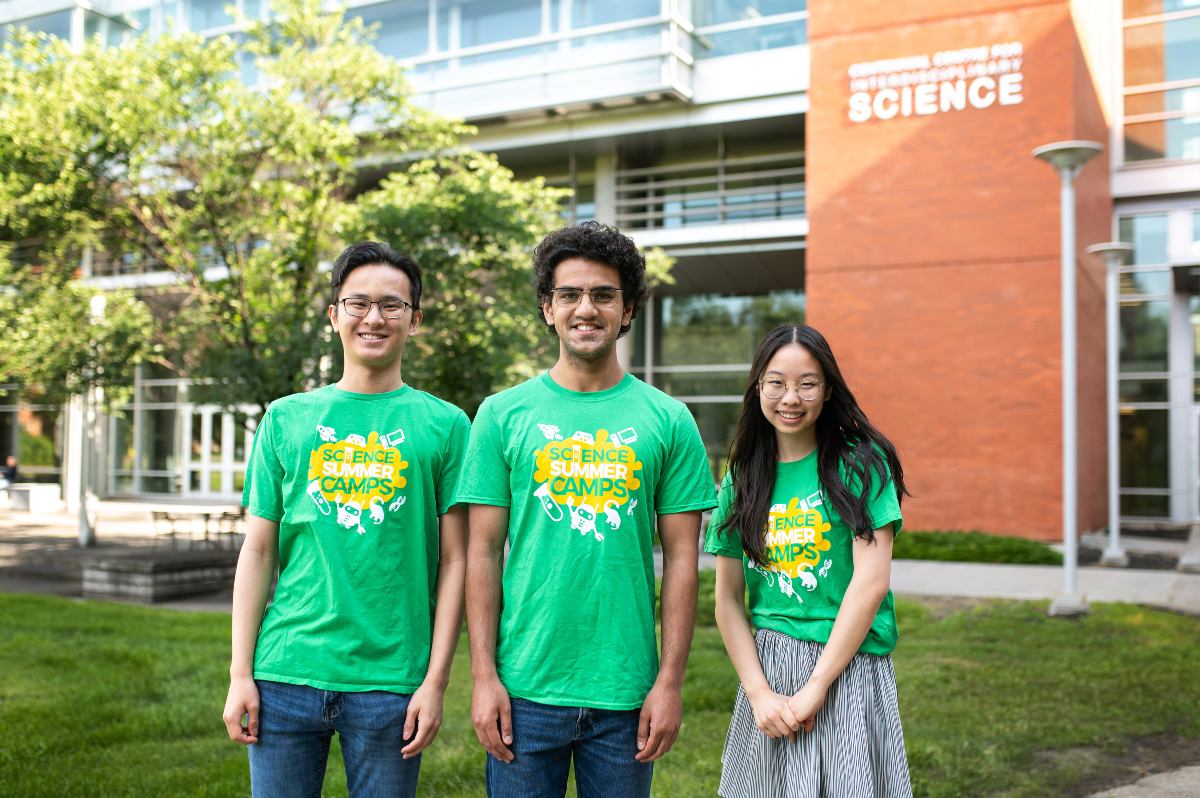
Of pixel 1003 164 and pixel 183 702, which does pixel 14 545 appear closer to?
pixel 183 702

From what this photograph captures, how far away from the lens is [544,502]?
2.55 metres

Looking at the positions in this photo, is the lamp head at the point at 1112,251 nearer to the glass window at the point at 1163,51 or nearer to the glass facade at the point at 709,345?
the glass facade at the point at 709,345

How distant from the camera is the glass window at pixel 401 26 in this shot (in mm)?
22203

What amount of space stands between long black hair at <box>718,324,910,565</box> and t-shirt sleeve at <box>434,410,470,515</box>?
73 centimetres

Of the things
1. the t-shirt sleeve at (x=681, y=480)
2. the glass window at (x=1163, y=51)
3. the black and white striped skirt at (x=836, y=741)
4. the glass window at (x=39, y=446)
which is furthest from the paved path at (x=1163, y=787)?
the glass window at (x=39, y=446)

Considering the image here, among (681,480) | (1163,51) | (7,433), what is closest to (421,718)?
(681,480)

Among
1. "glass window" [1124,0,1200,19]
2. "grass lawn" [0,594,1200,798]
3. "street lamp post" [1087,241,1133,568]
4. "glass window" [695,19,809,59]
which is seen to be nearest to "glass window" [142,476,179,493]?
"glass window" [695,19,809,59]

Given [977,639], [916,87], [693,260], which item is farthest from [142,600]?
[916,87]

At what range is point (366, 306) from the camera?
2734 millimetres

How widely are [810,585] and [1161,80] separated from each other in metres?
21.5

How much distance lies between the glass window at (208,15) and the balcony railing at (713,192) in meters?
10.5

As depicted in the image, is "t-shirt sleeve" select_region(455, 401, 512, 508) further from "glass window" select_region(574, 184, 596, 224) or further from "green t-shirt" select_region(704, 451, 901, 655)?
"glass window" select_region(574, 184, 596, 224)

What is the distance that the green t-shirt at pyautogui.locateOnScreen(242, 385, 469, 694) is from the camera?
101 inches

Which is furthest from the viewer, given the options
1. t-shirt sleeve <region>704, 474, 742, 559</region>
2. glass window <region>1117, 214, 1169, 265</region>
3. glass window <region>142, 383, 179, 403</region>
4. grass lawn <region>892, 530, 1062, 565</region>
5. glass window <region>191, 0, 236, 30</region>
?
glass window <region>142, 383, 179, 403</region>
